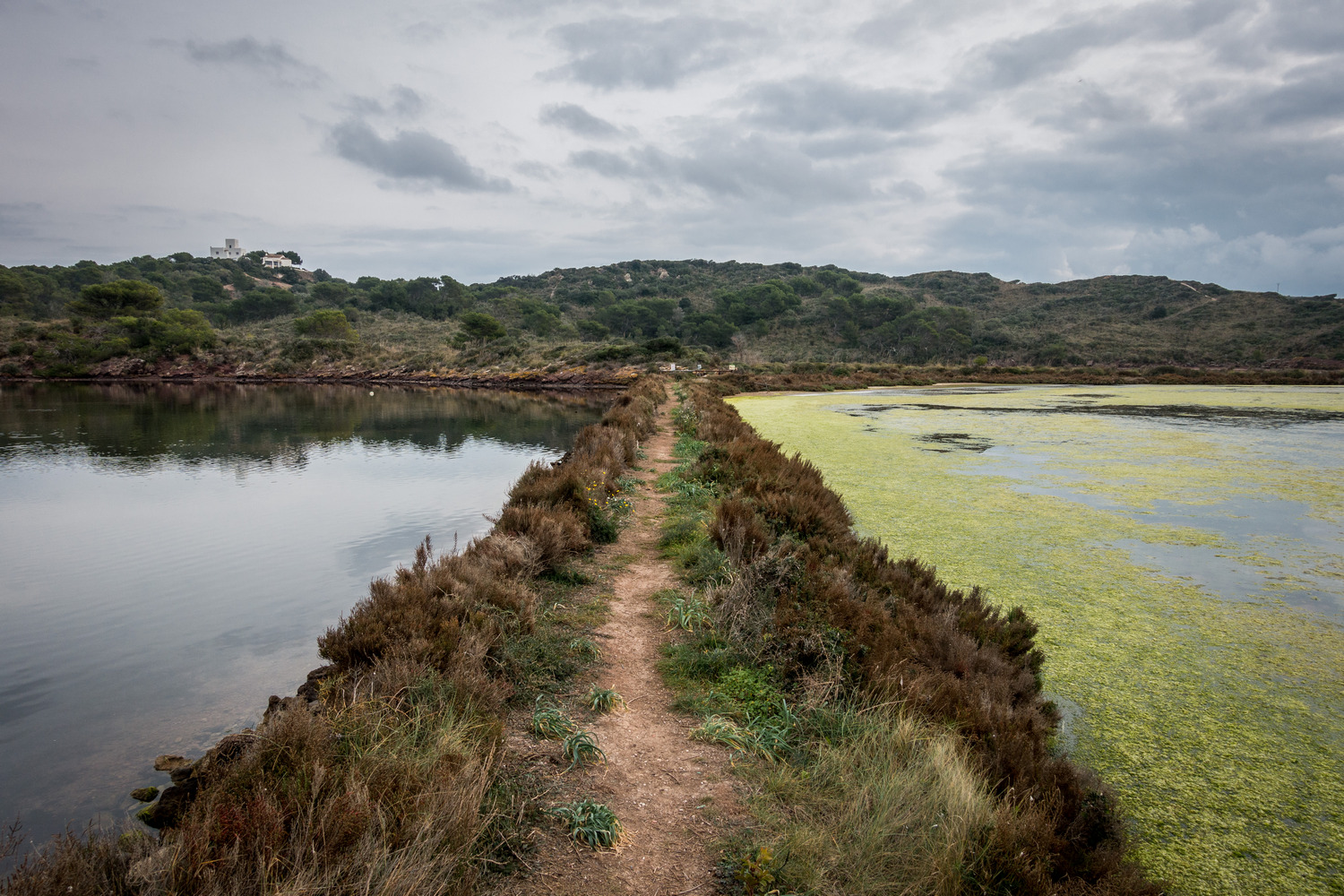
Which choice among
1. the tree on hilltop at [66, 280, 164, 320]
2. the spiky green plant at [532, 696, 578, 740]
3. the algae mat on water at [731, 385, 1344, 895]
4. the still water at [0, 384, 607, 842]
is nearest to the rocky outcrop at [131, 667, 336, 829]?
the still water at [0, 384, 607, 842]

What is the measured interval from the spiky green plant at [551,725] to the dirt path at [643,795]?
0.09 m

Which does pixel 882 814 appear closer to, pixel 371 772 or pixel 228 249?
pixel 371 772

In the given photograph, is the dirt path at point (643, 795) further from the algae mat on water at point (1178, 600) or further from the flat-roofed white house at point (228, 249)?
the flat-roofed white house at point (228, 249)

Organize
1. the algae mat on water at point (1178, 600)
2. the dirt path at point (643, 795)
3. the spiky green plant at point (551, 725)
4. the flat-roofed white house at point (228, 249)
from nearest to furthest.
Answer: the dirt path at point (643, 795), the algae mat on water at point (1178, 600), the spiky green plant at point (551, 725), the flat-roofed white house at point (228, 249)

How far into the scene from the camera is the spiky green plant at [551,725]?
11.1 ft

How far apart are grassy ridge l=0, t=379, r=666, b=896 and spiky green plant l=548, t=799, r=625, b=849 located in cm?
31

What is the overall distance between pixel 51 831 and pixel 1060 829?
4804 millimetres

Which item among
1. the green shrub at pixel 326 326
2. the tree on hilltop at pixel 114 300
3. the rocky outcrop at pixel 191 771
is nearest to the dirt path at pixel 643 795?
the rocky outcrop at pixel 191 771

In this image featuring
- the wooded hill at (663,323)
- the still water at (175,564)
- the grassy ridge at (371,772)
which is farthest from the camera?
the wooded hill at (663,323)

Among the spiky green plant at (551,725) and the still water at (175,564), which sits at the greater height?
the spiky green plant at (551,725)

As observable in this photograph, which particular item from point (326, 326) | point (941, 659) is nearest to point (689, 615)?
point (941, 659)

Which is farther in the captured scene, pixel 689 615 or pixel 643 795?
pixel 689 615

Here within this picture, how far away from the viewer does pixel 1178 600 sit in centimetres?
513

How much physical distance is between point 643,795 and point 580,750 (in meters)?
0.42
